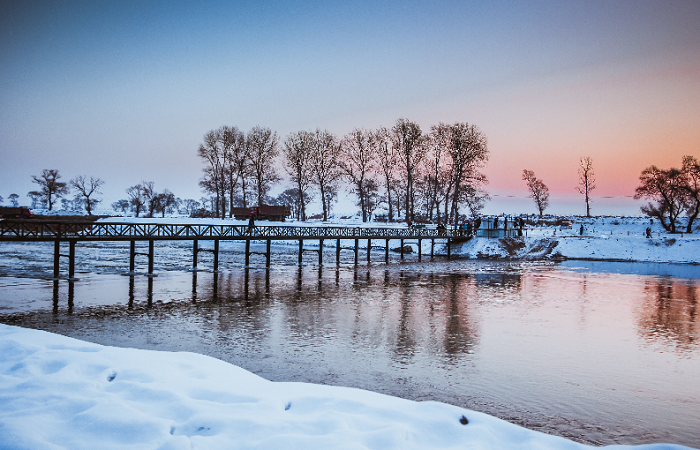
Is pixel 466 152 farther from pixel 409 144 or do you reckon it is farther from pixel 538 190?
pixel 538 190

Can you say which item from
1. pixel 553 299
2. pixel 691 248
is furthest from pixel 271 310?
pixel 691 248

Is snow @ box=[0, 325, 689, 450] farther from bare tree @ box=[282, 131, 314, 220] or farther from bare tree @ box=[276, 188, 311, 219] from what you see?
bare tree @ box=[276, 188, 311, 219]

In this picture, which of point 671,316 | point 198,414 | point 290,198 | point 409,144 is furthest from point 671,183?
point 290,198

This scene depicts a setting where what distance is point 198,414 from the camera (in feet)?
20.2

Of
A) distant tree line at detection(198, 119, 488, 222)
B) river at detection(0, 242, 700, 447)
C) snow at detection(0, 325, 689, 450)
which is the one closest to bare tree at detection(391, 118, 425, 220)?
distant tree line at detection(198, 119, 488, 222)

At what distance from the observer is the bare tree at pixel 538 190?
94.9m

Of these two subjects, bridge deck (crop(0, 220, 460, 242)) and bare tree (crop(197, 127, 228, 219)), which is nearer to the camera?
bridge deck (crop(0, 220, 460, 242))

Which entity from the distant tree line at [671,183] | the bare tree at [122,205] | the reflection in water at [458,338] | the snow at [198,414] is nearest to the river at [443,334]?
the reflection in water at [458,338]

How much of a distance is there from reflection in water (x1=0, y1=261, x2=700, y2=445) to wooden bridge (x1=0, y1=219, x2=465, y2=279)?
355 centimetres

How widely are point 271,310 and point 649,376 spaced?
41.7ft

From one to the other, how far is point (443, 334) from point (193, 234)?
138ft

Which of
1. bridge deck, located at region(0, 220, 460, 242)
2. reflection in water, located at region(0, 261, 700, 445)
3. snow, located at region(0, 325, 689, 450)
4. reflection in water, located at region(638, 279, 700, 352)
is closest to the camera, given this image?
snow, located at region(0, 325, 689, 450)

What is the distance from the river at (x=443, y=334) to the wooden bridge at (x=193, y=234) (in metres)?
2.37

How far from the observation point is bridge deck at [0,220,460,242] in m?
27.2
